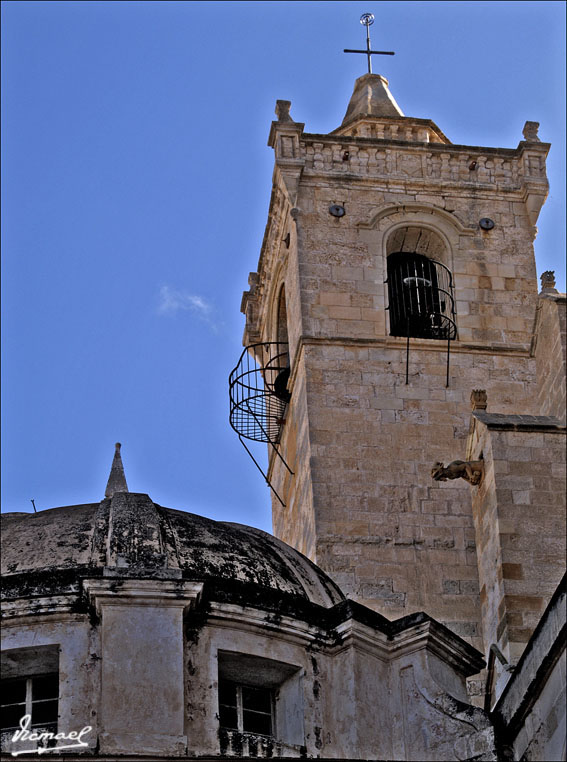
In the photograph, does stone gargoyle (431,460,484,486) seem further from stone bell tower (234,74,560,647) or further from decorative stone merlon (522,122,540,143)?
decorative stone merlon (522,122,540,143)

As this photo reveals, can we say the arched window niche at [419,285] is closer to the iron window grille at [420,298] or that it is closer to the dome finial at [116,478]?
the iron window grille at [420,298]

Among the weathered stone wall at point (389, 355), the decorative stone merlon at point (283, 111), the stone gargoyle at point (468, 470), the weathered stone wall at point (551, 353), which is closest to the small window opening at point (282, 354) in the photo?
the weathered stone wall at point (389, 355)

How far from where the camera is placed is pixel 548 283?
75.6 feet

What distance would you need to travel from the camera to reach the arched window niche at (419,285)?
27891mm

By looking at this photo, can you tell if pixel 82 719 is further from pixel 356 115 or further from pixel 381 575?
pixel 356 115

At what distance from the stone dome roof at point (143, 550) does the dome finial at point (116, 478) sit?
112 inches

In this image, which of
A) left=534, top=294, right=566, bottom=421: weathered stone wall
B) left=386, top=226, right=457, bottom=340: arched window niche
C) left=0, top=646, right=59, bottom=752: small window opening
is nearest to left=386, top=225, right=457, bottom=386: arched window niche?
left=386, top=226, right=457, bottom=340: arched window niche

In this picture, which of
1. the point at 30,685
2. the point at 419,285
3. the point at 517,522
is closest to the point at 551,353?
the point at 517,522

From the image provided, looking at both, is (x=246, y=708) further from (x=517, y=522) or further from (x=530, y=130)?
(x=530, y=130)

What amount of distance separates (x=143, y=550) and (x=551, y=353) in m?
5.55

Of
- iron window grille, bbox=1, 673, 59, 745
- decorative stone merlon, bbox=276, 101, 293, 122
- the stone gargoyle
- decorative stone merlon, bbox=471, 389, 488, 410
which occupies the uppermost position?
decorative stone merlon, bbox=276, 101, 293, 122

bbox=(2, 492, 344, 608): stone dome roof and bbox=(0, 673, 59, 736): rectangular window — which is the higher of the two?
bbox=(2, 492, 344, 608): stone dome roof

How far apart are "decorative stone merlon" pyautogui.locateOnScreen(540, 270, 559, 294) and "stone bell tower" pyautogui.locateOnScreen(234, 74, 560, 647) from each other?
356 centimetres

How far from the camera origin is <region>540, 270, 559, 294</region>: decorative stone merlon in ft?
A: 74.1
